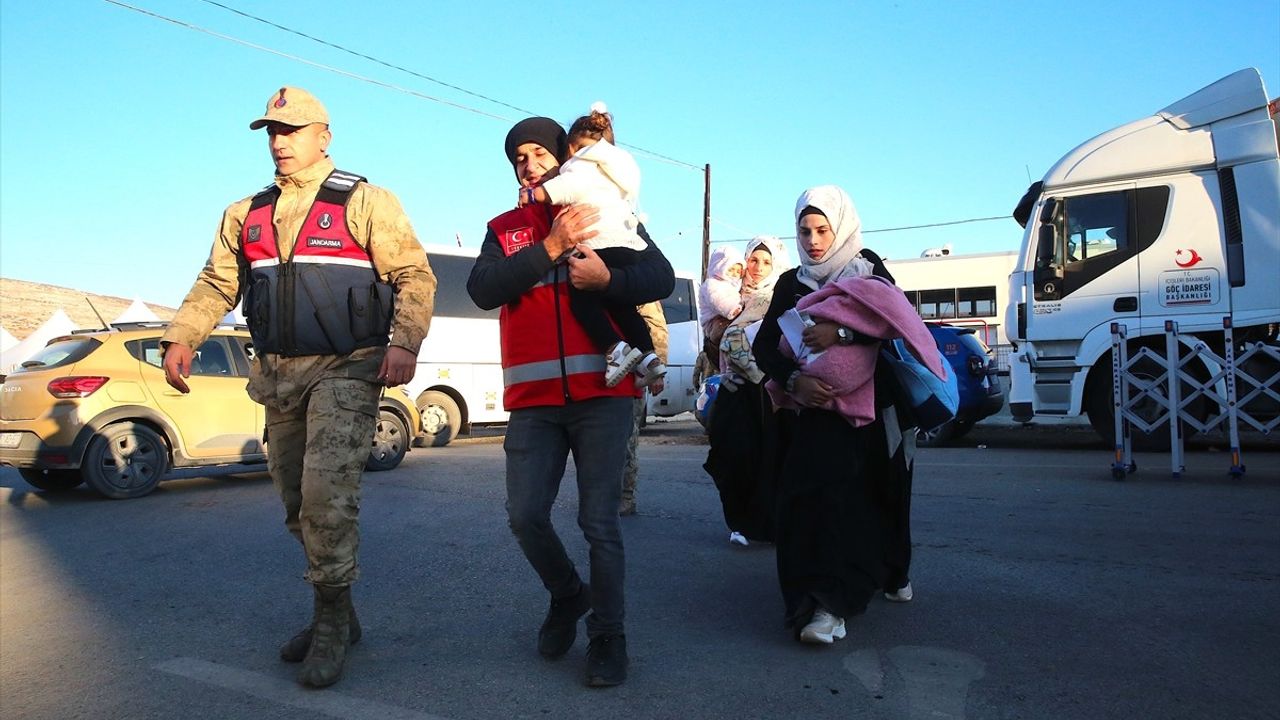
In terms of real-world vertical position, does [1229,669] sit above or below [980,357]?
below

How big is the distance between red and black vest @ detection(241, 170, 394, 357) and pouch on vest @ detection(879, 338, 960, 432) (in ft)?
6.64

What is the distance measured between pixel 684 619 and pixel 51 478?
7890 mm

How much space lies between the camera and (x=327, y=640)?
11.6 ft

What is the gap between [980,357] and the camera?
11773mm

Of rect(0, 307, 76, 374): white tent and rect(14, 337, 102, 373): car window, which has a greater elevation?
rect(0, 307, 76, 374): white tent

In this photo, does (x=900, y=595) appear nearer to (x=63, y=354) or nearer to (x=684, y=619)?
(x=684, y=619)

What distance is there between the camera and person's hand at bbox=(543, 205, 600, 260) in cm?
332

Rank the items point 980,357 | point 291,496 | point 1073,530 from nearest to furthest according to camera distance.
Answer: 1. point 291,496
2. point 1073,530
3. point 980,357

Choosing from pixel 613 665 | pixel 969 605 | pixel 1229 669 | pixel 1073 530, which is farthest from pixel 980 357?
pixel 613 665

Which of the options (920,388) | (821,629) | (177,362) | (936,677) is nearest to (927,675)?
(936,677)

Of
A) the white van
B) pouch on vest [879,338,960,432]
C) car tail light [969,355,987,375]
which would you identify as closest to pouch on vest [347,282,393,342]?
pouch on vest [879,338,960,432]

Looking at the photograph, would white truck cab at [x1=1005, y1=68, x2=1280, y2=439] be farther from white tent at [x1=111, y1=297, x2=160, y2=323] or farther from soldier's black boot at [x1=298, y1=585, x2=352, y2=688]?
white tent at [x1=111, y1=297, x2=160, y2=323]

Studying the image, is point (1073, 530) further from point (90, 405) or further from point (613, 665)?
point (90, 405)

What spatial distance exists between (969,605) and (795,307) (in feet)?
5.15
